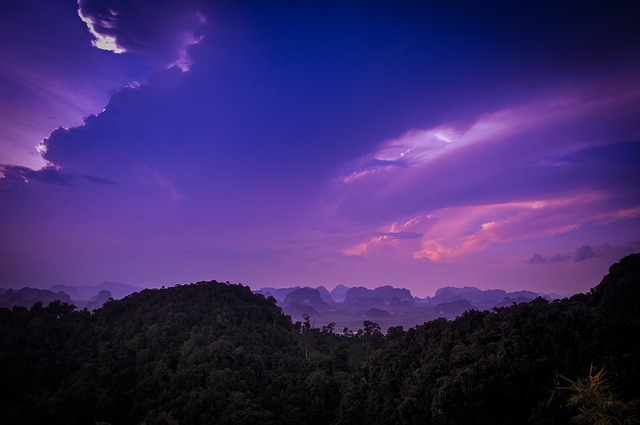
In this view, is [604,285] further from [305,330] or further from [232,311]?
[232,311]

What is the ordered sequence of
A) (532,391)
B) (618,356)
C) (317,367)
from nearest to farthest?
(618,356), (532,391), (317,367)

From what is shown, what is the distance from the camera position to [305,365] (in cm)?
4806

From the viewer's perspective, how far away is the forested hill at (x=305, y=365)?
2289cm

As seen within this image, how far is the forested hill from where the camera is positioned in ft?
75.1

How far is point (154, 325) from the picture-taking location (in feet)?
171

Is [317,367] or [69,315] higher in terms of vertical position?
[69,315]

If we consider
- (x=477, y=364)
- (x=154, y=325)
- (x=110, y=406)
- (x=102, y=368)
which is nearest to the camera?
(x=477, y=364)

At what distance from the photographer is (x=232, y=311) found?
2416 inches

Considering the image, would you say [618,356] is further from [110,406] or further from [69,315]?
[69,315]

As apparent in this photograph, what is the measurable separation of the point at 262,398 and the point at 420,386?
19.3 meters

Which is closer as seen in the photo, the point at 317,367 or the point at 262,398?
the point at 262,398

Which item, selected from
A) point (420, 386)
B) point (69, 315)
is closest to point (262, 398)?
point (420, 386)

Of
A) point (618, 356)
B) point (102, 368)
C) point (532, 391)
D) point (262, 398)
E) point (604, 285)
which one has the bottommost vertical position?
point (262, 398)

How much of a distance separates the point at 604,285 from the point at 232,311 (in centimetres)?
5631
